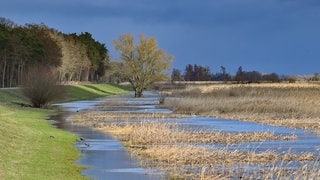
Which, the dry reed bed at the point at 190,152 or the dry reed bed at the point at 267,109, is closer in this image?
the dry reed bed at the point at 190,152

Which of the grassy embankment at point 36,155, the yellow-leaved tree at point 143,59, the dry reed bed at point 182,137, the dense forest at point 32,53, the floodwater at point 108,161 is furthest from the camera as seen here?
the yellow-leaved tree at point 143,59

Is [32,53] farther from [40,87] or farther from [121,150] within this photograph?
[121,150]

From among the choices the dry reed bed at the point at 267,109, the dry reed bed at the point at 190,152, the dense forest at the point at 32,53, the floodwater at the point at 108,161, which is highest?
the dense forest at the point at 32,53

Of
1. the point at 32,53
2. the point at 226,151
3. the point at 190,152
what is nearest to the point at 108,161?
the point at 190,152

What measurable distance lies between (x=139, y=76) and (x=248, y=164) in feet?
297

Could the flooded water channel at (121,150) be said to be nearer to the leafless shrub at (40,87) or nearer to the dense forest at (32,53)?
the leafless shrub at (40,87)

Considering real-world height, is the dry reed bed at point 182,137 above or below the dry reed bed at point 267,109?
below

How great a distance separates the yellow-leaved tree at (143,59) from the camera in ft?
365

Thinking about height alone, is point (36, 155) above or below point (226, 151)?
below

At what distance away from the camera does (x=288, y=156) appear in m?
22.8

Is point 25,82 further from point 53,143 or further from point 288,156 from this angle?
point 288,156

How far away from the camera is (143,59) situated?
365 ft

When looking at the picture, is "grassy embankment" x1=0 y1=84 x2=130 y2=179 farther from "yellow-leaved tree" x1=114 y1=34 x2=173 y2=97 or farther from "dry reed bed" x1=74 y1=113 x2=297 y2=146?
"yellow-leaved tree" x1=114 y1=34 x2=173 y2=97

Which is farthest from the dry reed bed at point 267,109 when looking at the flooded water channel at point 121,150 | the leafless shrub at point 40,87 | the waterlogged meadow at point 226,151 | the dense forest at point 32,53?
the dense forest at point 32,53
